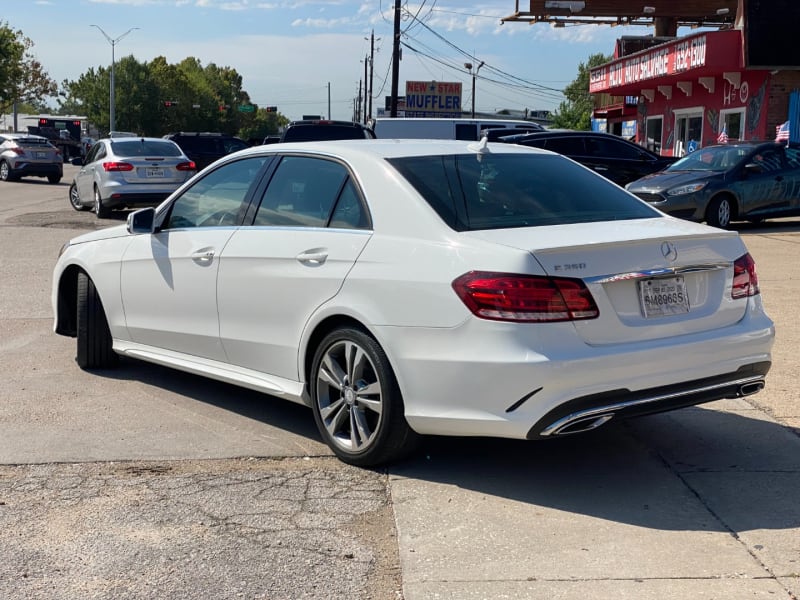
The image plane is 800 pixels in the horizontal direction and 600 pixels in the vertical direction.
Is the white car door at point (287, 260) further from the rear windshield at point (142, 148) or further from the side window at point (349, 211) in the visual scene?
the rear windshield at point (142, 148)

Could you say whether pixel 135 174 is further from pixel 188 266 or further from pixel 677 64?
pixel 677 64

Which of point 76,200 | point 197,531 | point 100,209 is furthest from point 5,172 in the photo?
point 197,531

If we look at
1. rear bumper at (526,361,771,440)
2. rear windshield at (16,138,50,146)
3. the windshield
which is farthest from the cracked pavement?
rear windshield at (16,138,50,146)

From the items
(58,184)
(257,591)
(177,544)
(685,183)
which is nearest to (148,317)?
(177,544)

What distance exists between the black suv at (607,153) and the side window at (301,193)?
1596cm

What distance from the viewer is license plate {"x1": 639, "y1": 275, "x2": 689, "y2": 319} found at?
4.71m

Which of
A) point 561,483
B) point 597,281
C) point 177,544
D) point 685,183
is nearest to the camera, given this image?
point 177,544

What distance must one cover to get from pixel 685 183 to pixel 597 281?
1333 centimetres

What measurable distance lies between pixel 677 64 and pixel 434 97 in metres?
48.0

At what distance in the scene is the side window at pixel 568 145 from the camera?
21.5 metres

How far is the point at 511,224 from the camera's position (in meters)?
5.00

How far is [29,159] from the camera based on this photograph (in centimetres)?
3412

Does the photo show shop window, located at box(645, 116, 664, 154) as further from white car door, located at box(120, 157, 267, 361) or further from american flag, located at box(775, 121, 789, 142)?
white car door, located at box(120, 157, 267, 361)

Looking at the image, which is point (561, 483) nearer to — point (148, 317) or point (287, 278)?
point (287, 278)
